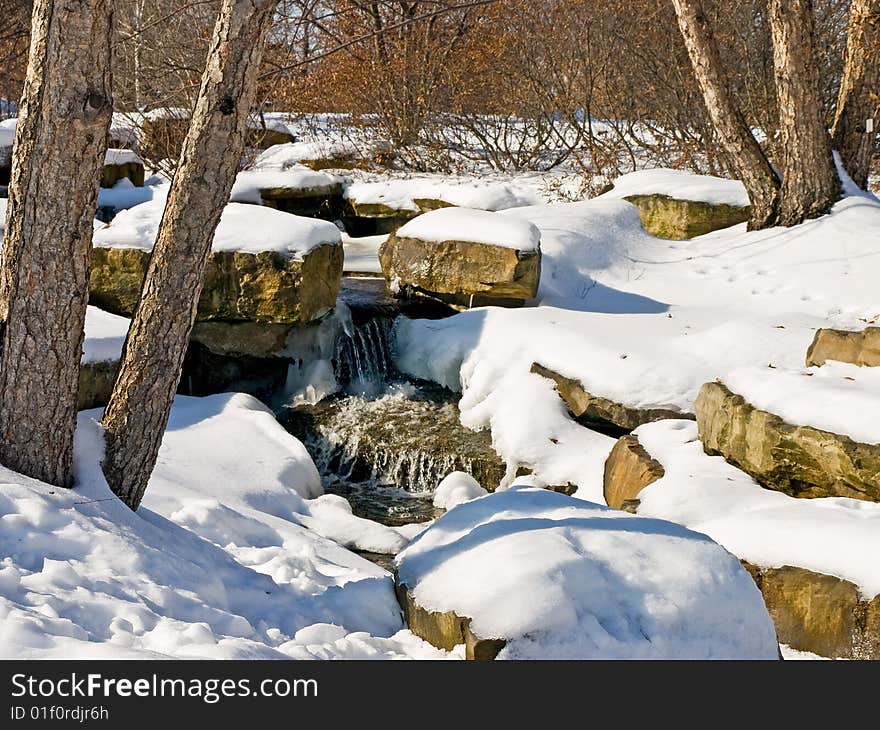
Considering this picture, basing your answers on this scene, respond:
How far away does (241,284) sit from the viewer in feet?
25.1

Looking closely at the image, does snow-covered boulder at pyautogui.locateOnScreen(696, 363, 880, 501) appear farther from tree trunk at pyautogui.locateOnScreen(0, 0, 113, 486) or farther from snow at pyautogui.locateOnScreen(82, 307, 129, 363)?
snow at pyautogui.locateOnScreen(82, 307, 129, 363)

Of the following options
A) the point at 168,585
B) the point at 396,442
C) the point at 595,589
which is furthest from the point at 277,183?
the point at 595,589

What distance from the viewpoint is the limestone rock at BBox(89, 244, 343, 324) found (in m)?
7.63

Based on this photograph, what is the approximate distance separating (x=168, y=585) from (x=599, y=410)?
397 cm

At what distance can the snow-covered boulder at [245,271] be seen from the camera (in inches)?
301

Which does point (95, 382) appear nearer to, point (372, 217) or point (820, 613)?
point (820, 613)

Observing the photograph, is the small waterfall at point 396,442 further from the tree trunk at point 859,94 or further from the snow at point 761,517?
the tree trunk at point 859,94

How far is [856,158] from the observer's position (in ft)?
31.0

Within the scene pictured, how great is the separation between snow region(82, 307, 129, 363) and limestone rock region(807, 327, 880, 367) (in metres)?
4.55

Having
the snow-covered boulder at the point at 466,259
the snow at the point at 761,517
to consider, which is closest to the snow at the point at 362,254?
the snow-covered boulder at the point at 466,259

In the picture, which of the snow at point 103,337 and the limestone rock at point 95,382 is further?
the snow at point 103,337

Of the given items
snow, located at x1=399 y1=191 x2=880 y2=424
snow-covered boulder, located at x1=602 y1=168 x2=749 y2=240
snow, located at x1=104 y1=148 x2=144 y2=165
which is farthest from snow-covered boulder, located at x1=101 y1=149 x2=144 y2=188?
snow-covered boulder, located at x1=602 y1=168 x2=749 y2=240

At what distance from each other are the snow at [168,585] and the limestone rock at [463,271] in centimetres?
384
